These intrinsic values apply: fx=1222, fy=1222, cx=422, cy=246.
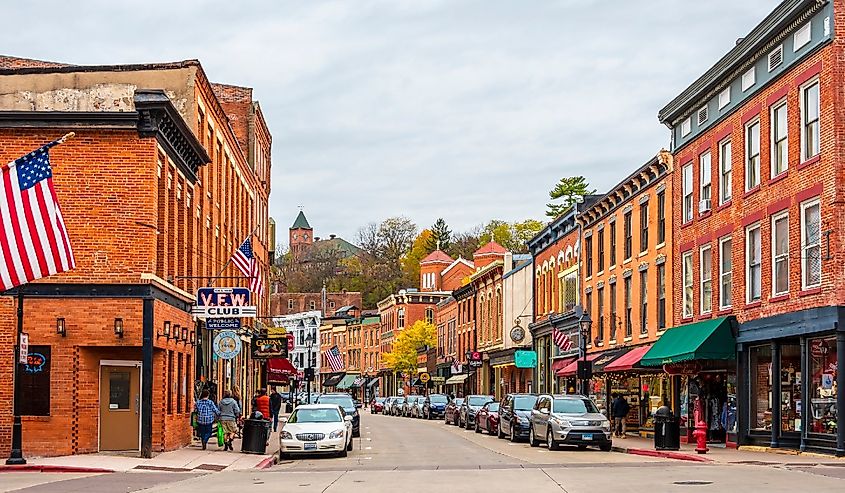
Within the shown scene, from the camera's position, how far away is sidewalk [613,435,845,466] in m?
27.8

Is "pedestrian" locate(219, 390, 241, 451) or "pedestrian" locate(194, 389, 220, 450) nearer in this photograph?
"pedestrian" locate(194, 389, 220, 450)

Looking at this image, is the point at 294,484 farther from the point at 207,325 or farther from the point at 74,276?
the point at 207,325

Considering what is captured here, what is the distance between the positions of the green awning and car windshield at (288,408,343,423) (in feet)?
33.1

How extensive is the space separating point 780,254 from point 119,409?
17403 millimetres

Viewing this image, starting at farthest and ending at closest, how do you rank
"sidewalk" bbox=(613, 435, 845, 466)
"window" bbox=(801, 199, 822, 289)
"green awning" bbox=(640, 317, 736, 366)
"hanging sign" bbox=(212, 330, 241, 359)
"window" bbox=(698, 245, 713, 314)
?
"window" bbox=(698, 245, 713, 314)
"hanging sign" bbox=(212, 330, 241, 359)
"green awning" bbox=(640, 317, 736, 366)
"window" bbox=(801, 199, 822, 289)
"sidewalk" bbox=(613, 435, 845, 466)

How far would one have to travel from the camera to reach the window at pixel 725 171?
118 feet

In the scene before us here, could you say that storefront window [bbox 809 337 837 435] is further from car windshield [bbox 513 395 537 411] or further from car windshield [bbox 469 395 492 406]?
car windshield [bbox 469 395 492 406]

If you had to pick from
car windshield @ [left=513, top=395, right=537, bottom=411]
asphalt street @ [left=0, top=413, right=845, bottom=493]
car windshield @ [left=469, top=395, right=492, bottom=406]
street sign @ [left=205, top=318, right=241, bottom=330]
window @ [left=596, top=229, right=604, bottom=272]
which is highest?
window @ [left=596, top=229, right=604, bottom=272]

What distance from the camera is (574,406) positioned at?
35.8m

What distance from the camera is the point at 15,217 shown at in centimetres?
2286

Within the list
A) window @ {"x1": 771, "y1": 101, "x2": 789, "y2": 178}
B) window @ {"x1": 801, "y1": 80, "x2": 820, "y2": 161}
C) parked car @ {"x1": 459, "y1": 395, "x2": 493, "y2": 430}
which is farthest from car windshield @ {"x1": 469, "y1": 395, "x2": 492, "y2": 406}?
window @ {"x1": 801, "y1": 80, "x2": 820, "y2": 161}

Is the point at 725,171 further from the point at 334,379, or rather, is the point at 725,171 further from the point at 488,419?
the point at 334,379

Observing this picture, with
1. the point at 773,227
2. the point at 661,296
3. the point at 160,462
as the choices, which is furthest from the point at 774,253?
the point at 160,462

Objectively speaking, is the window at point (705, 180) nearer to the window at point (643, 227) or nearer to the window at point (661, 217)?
the window at point (661, 217)
